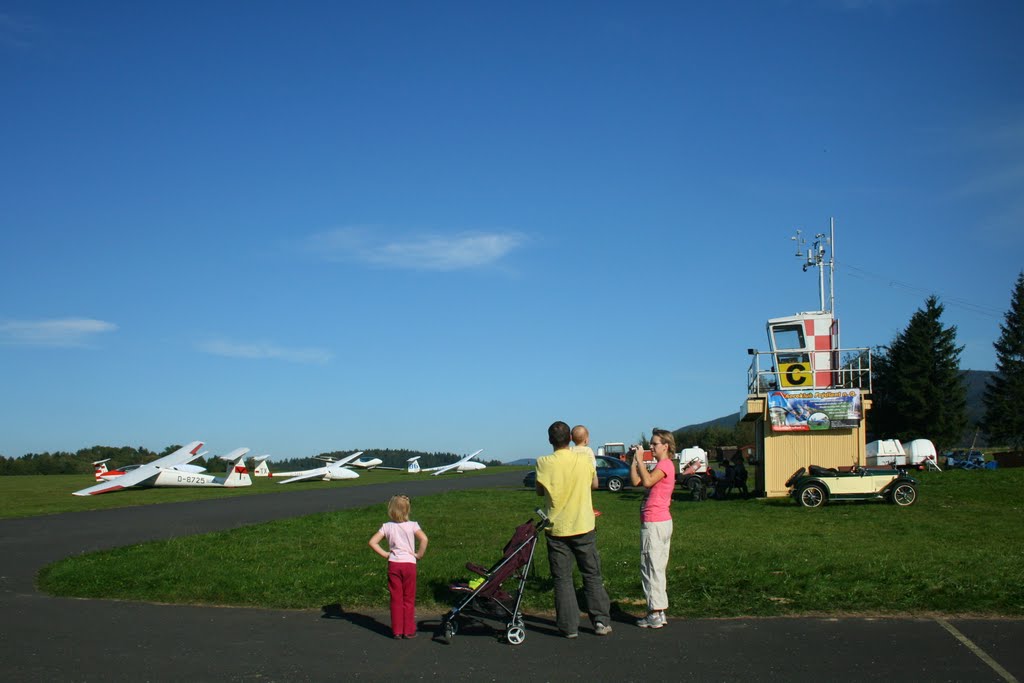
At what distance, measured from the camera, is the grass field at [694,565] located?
899 cm

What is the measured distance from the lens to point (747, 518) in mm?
19734

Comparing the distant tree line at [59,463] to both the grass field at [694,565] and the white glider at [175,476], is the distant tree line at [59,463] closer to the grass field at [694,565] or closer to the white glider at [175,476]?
the white glider at [175,476]

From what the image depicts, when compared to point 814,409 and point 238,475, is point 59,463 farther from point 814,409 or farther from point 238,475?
point 814,409

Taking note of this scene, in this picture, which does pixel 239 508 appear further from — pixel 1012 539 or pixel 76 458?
pixel 76 458

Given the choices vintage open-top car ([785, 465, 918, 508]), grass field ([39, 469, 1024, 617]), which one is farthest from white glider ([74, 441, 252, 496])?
vintage open-top car ([785, 465, 918, 508])

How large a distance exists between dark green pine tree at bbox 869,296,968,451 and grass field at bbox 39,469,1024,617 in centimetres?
5572

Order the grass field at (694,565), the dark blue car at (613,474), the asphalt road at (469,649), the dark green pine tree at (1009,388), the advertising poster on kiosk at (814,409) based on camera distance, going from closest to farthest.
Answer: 1. the asphalt road at (469,649)
2. the grass field at (694,565)
3. the advertising poster on kiosk at (814,409)
4. the dark blue car at (613,474)
5. the dark green pine tree at (1009,388)

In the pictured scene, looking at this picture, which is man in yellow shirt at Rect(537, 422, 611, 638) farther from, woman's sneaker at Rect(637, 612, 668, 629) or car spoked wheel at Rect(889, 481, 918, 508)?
car spoked wheel at Rect(889, 481, 918, 508)

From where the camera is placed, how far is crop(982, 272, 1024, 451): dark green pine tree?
77.5 metres

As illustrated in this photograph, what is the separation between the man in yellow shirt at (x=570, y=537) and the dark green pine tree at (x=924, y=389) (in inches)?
2796

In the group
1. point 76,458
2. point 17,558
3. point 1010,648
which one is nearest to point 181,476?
point 17,558

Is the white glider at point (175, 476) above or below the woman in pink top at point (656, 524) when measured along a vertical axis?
below

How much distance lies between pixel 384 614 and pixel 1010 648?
5.73 m

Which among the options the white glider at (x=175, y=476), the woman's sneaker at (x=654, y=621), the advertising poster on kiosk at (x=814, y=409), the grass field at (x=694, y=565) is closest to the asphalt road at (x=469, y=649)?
the woman's sneaker at (x=654, y=621)
